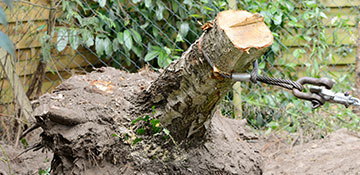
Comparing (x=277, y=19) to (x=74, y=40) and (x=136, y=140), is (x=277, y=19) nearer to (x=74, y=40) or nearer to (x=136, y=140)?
(x=74, y=40)

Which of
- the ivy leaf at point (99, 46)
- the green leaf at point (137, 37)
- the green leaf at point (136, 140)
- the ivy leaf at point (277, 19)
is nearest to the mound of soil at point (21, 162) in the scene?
the green leaf at point (136, 140)

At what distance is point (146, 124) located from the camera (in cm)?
218

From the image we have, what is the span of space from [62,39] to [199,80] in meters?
1.98

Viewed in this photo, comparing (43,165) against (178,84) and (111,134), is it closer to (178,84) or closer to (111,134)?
(111,134)

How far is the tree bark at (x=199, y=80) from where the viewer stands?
1.71m

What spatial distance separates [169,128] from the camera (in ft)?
7.09

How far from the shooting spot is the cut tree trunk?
1.95m

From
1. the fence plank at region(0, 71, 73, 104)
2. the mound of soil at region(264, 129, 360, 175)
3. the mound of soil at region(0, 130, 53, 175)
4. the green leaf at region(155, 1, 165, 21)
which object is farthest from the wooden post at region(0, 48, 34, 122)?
the mound of soil at region(264, 129, 360, 175)

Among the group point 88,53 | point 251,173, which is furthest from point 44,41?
point 251,173

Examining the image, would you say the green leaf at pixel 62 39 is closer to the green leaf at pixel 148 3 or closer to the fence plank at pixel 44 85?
the fence plank at pixel 44 85

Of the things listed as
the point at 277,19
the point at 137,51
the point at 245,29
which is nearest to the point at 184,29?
the point at 137,51

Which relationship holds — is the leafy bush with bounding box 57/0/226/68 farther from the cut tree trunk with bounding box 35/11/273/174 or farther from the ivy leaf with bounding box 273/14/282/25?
the cut tree trunk with bounding box 35/11/273/174

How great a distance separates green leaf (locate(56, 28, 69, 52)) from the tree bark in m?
1.56

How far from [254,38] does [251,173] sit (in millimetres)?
1011
